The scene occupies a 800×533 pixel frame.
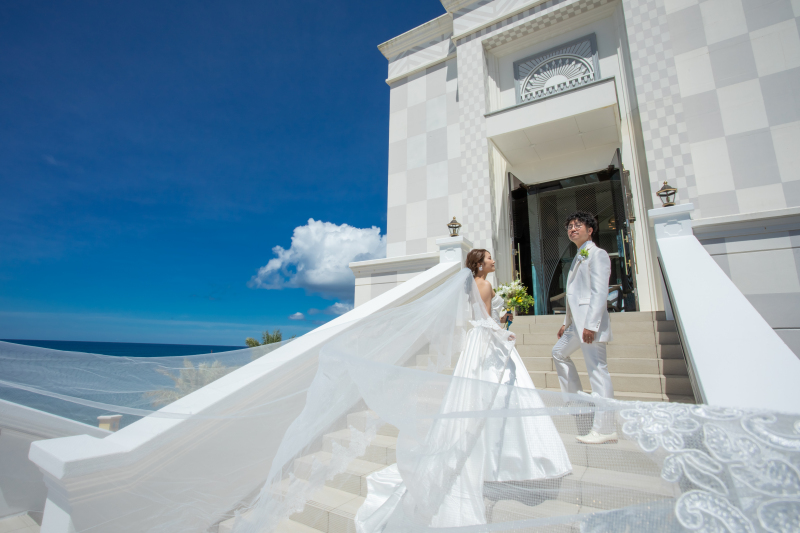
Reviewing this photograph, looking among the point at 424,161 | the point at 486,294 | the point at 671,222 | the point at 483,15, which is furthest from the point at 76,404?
the point at 483,15

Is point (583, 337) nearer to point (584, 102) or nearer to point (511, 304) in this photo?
point (511, 304)

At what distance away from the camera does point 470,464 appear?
2.01m

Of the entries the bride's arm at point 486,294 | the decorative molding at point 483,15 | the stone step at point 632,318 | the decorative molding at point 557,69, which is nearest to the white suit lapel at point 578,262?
the bride's arm at point 486,294

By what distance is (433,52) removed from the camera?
9.48 metres

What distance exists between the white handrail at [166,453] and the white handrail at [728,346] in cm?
240

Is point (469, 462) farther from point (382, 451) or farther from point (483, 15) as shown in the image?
point (483, 15)

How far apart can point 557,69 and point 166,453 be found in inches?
352

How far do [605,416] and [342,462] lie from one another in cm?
143

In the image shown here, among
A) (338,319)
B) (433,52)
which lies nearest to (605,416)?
(338,319)

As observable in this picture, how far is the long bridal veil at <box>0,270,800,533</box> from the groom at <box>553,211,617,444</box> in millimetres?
647

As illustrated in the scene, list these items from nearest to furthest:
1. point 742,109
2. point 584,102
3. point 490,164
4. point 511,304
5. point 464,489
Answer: point 464,489 < point 511,304 < point 742,109 < point 584,102 < point 490,164

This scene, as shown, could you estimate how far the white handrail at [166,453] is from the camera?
6.12 ft

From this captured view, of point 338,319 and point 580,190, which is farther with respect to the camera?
point 580,190

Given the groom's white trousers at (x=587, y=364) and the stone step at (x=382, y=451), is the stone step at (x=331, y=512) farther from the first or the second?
the groom's white trousers at (x=587, y=364)
